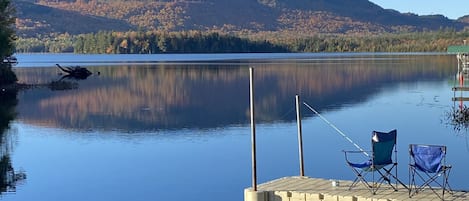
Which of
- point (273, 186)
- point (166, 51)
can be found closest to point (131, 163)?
point (273, 186)

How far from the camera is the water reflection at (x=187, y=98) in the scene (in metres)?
31.5

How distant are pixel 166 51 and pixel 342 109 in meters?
120

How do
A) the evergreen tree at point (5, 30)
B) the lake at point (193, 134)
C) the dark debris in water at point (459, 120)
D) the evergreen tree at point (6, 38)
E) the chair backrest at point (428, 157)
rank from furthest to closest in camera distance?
the evergreen tree at point (6, 38) → the evergreen tree at point (5, 30) → the dark debris in water at point (459, 120) → the lake at point (193, 134) → the chair backrest at point (428, 157)

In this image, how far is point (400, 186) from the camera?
12.6 metres

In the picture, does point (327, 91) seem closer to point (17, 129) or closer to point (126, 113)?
point (126, 113)

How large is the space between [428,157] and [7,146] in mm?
16058

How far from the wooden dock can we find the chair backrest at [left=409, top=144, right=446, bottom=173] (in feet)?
1.45

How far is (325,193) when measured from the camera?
12133 mm

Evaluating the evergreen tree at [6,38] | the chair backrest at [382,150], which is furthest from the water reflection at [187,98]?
the chair backrest at [382,150]

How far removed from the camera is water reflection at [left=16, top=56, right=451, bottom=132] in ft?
103

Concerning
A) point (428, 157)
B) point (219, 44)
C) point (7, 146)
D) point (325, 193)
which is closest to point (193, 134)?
point (7, 146)

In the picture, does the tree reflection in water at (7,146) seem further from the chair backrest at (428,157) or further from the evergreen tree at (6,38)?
the chair backrest at (428,157)

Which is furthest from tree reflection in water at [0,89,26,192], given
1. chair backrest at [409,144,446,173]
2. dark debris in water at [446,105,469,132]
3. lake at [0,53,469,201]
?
dark debris in water at [446,105,469,132]

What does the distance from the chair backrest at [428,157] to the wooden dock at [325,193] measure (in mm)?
442
